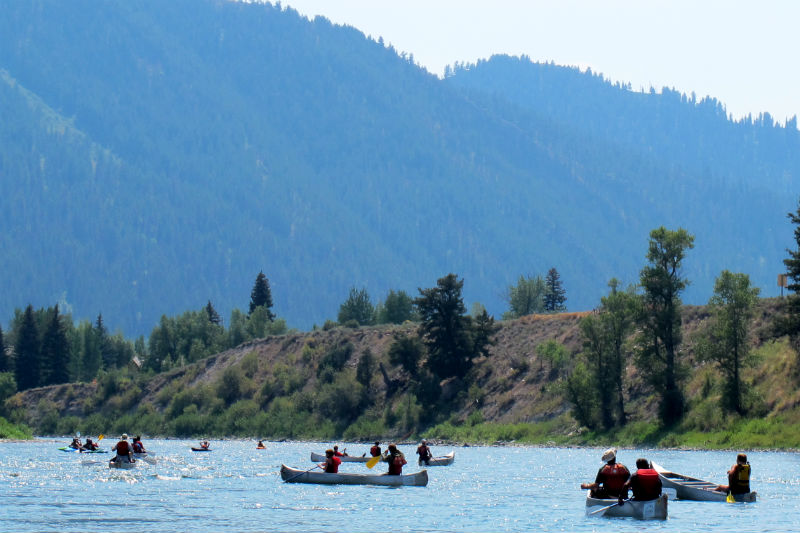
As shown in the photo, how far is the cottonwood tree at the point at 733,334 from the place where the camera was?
94938 mm

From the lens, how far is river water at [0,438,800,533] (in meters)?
46.7

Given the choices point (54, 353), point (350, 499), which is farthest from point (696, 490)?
point (54, 353)

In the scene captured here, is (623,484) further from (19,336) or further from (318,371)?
(19,336)

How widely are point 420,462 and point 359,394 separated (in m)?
56.1

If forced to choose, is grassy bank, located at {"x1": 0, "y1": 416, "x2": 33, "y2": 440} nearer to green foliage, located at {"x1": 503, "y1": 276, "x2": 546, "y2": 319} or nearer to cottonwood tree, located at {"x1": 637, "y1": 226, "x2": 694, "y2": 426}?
cottonwood tree, located at {"x1": 637, "y1": 226, "x2": 694, "y2": 426}

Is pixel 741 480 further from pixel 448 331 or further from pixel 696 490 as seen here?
pixel 448 331

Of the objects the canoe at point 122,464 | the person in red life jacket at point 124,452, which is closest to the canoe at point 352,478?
the person in red life jacket at point 124,452

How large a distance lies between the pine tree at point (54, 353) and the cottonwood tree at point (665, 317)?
347 feet

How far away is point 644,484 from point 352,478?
20.1m

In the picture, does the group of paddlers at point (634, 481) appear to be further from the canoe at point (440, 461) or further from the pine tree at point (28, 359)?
the pine tree at point (28, 359)

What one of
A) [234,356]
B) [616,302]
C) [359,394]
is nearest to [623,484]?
[616,302]

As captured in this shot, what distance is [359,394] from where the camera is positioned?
137m

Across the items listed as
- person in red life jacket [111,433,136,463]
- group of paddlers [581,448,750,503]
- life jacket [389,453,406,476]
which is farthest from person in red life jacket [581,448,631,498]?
person in red life jacket [111,433,136,463]

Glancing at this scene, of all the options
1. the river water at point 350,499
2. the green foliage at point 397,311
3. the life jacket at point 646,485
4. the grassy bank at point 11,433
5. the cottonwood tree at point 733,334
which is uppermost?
the green foliage at point 397,311
